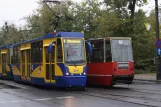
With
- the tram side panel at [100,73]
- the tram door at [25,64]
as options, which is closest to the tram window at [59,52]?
the tram side panel at [100,73]

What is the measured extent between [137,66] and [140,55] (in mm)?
1476

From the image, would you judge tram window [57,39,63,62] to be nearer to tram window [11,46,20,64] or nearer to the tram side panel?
the tram side panel

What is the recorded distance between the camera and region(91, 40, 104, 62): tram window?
70.6ft

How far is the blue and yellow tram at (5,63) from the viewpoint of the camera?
31188 millimetres

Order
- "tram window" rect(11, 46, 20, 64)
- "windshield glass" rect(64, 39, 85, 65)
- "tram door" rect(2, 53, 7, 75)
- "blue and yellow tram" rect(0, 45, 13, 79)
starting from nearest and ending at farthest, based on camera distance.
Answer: "windshield glass" rect(64, 39, 85, 65), "tram window" rect(11, 46, 20, 64), "blue and yellow tram" rect(0, 45, 13, 79), "tram door" rect(2, 53, 7, 75)

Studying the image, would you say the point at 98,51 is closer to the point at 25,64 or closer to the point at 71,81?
the point at 71,81

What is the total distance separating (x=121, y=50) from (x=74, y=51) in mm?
→ 3281

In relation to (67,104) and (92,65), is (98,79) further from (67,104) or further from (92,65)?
(67,104)

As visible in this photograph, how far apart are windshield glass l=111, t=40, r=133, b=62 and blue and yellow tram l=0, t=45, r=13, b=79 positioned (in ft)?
40.5

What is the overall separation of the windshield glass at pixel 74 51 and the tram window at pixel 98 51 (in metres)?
2.03

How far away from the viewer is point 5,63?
32344mm

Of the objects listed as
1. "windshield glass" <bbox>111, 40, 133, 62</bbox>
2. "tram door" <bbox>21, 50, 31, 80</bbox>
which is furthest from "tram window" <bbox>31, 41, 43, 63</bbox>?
"windshield glass" <bbox>111, 40, 133, 62</bbox>

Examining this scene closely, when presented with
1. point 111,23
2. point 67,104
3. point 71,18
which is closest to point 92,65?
point 67,104

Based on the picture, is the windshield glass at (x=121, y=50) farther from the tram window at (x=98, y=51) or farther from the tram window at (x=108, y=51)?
the tram window at (x=98, y=51)
